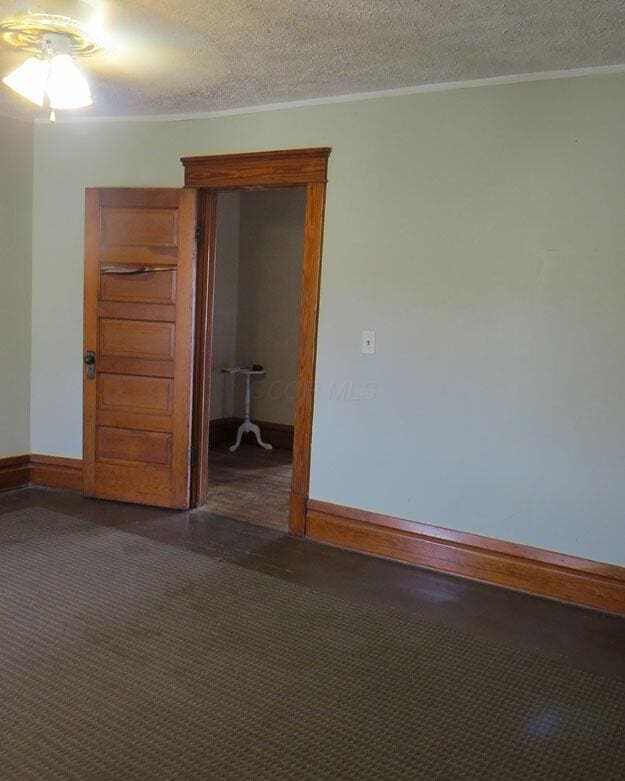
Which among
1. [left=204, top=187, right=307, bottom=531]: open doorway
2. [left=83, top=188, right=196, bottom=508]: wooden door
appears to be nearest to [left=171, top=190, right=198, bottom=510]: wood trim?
[left=83, top=188, right=196, bottom=508]: wooden door

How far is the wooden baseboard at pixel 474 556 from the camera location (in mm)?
3074

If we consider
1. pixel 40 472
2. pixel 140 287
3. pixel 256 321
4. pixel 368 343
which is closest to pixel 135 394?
pixel 140 287

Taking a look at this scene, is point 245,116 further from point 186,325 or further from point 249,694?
point 249,694

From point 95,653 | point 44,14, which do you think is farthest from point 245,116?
point 95,653

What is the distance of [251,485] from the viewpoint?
5.01m

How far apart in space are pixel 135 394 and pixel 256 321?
2.55 m

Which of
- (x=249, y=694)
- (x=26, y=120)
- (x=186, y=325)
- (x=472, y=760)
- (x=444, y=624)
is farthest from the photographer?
(x=26, y=120)

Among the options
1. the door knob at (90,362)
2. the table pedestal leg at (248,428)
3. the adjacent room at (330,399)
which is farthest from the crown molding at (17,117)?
the table pedestal leg at (248,428)

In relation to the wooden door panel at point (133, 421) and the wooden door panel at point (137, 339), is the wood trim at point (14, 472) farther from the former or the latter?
the wooden door panel at point (137, 339)

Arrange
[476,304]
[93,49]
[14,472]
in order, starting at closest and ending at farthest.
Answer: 1. [93,49]
2. [476,304]
3. [14,472]

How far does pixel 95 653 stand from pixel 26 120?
3522 mm

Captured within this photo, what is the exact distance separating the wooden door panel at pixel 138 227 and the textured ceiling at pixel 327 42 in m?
0.74

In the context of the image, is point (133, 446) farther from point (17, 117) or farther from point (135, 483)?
point (17, 117)

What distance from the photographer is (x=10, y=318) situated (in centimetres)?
443
